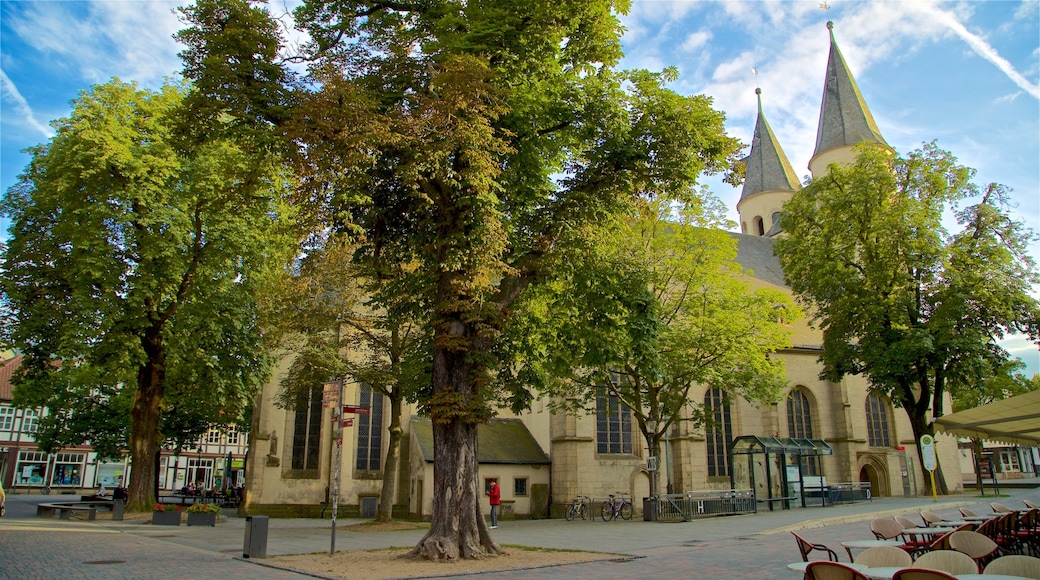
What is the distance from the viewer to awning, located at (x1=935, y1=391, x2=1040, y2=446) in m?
8.98

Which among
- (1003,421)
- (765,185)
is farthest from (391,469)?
(765,185)

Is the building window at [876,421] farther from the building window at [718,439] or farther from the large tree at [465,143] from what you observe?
the large tree at [465,143]

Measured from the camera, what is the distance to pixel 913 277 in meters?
28.5

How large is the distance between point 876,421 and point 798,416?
224 inches

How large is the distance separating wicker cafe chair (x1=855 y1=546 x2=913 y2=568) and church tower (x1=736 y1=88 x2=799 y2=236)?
51.6 meters

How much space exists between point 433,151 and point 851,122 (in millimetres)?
47801

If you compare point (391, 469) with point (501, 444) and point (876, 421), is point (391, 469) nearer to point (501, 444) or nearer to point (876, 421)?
point (501, 444)

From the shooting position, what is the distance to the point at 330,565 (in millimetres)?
11594

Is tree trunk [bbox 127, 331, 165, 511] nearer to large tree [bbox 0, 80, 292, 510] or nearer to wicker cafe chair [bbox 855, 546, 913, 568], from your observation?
large tree [bbox 0, 80, 292, 510]

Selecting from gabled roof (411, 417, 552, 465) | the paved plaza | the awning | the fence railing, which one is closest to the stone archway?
the paved plaza

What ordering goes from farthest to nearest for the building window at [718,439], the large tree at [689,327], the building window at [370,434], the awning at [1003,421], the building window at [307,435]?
1. the building window at [718,439]
2. the building window at [370,434]
3. the building window at [307,435]
4. the large tree at [689,327]
5. the awning at [1003,421]

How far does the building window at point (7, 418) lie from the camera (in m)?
53.6

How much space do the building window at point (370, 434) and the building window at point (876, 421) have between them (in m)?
26.2

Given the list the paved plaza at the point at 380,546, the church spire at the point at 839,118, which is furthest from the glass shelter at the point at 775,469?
the church spire at the point at 839,118
